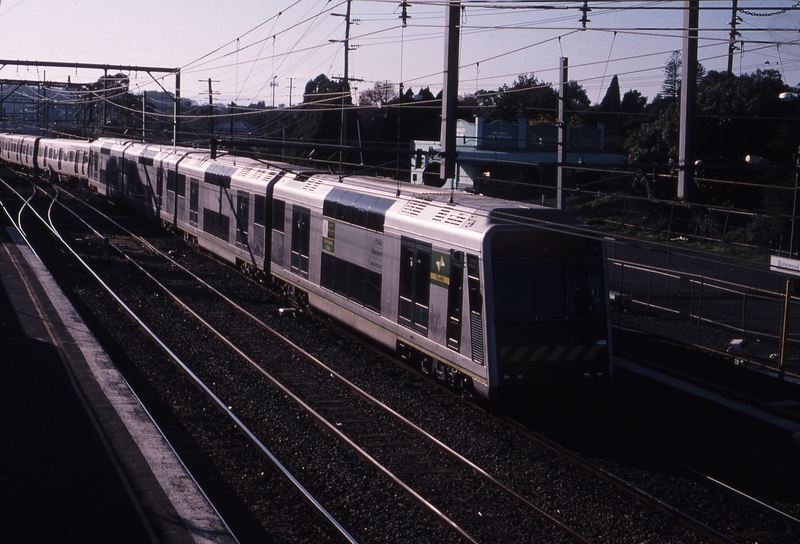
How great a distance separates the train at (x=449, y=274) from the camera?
10.8 metres

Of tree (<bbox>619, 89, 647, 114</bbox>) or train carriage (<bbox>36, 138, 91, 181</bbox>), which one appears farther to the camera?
tree (<bbox>619, 89, 647, 114</bbox>)

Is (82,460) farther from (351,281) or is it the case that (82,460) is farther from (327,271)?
(327,271)

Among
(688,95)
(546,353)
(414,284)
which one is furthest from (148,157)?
(688,95)

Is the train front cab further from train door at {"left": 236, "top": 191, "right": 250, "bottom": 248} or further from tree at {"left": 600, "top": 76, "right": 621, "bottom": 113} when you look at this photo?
tree at {"left": 600, "top": 76, "right": 621, "bottom": 113}

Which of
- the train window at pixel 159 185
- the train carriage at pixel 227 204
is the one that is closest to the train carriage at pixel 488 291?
the train carriage at pixel 227 204

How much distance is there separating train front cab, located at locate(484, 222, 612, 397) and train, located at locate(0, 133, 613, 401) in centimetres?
1

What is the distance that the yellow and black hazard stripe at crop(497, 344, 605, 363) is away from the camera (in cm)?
1071

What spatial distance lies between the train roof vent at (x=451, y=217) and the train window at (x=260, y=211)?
336 inches

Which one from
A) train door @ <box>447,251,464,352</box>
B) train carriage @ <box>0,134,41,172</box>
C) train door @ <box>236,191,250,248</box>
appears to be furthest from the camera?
train carriage @ <box>0,134,41,172</box>

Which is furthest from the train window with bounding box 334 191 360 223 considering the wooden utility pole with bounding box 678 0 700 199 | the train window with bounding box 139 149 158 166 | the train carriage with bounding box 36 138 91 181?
the train carriage with bounding box 36 138 91 181

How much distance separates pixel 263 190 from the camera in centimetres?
1998

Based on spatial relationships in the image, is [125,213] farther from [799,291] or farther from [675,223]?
[799,291]

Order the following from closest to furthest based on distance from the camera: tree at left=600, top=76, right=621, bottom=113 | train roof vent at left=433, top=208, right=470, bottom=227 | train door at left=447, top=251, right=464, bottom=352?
train door at left=447, top=251, right=464, bottom=352, train roof vent at left=433, top=208, right=470, bottom=227, tree at left=600, top=76, right=621, bottom=113

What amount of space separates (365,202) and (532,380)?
5280 mm
